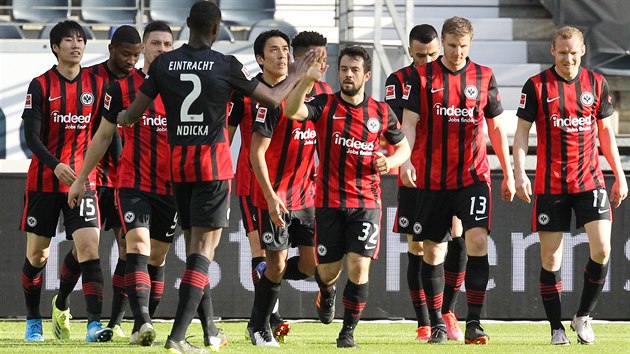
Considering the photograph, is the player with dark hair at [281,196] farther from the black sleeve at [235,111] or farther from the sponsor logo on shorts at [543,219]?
the sponsor logo on shorts at [543,219]

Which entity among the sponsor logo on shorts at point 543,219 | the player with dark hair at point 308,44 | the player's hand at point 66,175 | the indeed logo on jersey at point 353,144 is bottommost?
the sponsor logo on shorts at point 543,219

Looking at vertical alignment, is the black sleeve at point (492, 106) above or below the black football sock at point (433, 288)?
above

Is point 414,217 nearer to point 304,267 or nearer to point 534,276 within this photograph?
point 304,267

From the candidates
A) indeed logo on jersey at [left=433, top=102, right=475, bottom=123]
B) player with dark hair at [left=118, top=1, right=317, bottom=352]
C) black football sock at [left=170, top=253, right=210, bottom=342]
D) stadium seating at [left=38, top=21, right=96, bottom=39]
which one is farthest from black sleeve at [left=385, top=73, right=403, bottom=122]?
stadium seating at [left=38, top=21, right=96, bottom=39]

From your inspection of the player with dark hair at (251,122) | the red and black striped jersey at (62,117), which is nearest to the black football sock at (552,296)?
the player with dark hair at (251,122)

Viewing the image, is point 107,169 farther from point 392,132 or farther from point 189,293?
point 189,293

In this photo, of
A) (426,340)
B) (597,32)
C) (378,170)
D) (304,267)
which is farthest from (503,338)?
(597,32)

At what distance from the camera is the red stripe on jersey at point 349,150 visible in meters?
8.20

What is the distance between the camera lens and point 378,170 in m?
8.00

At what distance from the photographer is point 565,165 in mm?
8773

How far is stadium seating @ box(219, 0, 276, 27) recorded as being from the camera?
1606cm

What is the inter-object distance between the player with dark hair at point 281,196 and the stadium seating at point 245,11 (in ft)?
23.4

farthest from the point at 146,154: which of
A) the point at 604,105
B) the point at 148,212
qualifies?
the point at 604,105

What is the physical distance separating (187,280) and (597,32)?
971 cm
